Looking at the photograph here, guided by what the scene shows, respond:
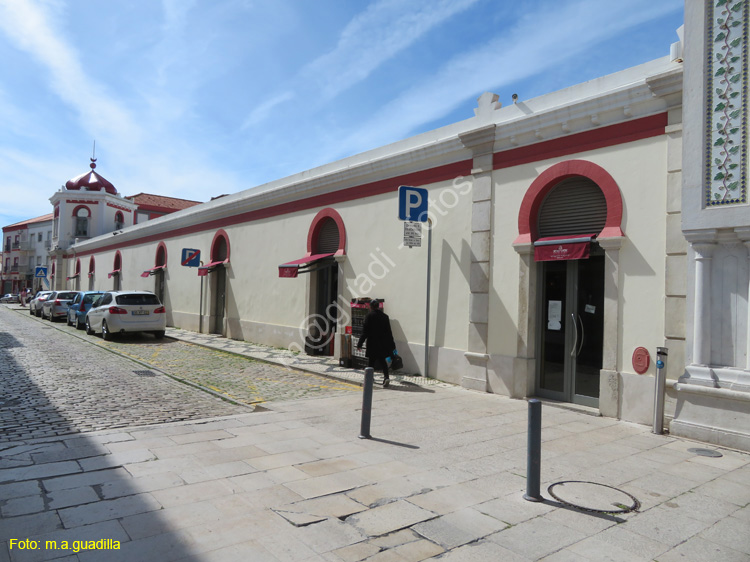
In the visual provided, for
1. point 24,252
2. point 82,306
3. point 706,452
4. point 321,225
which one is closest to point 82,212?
point 24,252

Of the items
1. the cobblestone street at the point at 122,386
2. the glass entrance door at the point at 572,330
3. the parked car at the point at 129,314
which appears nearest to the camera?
the cobblestone street at the point at 122,386

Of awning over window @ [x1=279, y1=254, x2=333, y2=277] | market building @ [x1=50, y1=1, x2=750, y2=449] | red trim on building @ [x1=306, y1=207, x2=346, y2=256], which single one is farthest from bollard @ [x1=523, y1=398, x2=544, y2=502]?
awning over window @ [x1=279, y1=254, x2=333, y2=277]

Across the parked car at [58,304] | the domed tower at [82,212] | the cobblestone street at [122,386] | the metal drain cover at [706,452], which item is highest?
the domed tower at [82,212]

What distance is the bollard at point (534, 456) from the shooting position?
4492 mm

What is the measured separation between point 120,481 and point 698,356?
6562mm

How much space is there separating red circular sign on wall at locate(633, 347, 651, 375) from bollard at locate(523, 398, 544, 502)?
11.8 ft

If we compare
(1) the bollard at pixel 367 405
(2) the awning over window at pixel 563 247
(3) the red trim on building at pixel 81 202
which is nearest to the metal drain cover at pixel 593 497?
(1) the bollard at pixel 367 405

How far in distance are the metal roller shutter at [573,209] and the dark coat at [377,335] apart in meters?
3.34

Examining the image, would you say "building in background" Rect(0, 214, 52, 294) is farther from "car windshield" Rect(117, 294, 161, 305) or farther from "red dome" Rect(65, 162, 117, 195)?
"car windshield" Rect(117, 294, 161, 305)

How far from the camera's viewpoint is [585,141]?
8.38 meters

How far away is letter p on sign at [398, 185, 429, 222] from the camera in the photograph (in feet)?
32.7

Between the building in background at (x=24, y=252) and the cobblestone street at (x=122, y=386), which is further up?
the building in background at (x=24, y=252)

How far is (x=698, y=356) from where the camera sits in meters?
6.57

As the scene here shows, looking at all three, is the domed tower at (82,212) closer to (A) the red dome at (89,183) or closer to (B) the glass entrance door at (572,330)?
(A) the red dome at (89,183)
